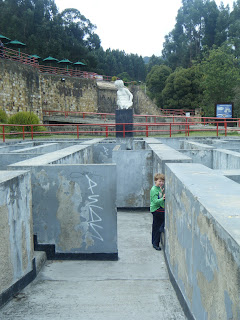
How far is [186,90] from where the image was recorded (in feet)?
152

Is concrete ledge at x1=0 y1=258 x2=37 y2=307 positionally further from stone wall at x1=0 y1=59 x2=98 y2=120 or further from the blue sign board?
stone wall at x1=0 y1=59 x2=98 y2=120

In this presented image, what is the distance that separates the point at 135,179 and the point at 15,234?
484 centimetres

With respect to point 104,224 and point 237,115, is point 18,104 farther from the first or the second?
point 104,224

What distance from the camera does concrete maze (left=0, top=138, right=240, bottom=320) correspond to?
2383 millimetres

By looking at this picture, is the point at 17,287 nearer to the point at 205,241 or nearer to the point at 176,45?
the point at 205,241

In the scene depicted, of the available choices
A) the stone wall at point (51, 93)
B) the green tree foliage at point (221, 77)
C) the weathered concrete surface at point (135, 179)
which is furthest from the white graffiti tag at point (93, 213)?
the green tree foliage at point (221, 77)

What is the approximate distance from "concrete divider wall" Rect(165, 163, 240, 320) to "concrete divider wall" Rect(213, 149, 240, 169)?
2807 mm

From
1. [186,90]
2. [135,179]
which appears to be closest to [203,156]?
[135,179]

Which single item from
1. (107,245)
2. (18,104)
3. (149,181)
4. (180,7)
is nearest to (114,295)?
(107,245)

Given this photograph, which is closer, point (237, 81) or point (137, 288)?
point (137, 288)

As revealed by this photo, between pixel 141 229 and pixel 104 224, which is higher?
pixel 104 224

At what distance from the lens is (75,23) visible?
192 feet

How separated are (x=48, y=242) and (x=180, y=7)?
72.6 m

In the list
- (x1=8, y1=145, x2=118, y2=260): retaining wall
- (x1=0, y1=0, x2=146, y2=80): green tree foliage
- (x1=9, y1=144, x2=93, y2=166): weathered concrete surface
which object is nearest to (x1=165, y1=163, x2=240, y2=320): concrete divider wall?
(x1=8, y1=145, x2=118, y2=260): retaining wall
